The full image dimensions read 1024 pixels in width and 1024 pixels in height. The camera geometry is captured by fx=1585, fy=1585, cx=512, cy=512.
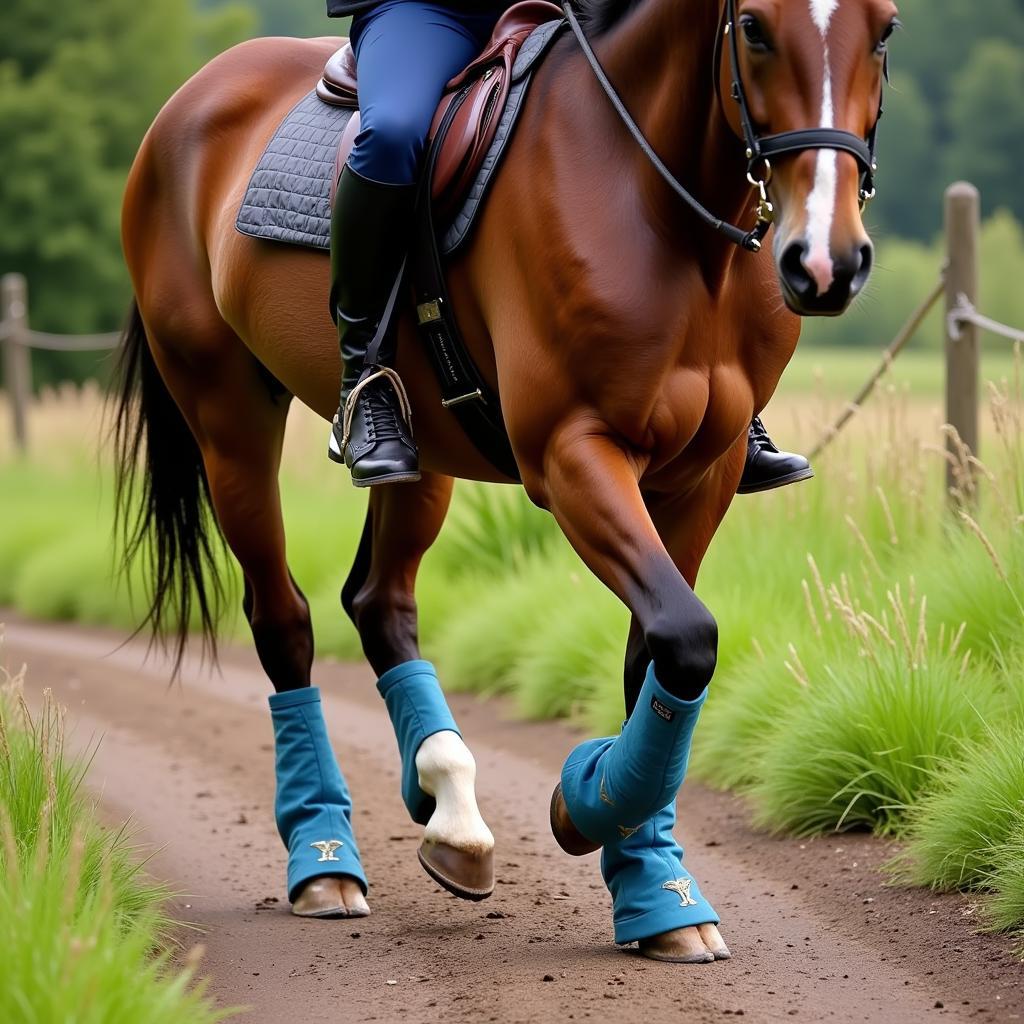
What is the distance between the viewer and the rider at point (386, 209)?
3.87m

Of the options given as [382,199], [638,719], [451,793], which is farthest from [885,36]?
[451,793]

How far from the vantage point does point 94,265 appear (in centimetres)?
3191

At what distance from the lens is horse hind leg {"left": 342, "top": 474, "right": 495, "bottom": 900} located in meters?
4.09

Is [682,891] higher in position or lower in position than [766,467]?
lower

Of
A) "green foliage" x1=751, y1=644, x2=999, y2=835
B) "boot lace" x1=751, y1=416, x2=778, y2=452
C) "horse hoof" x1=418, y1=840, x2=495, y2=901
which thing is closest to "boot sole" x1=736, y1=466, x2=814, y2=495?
"boot lace" x1=751, y1=416, x2=778, y2=452

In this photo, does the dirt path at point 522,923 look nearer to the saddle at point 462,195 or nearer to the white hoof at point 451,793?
the white hoof at point 451,793

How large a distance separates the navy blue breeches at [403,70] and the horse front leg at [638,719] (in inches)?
34.4

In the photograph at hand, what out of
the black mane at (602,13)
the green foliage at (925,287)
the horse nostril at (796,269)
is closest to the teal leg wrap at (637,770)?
the horse nostril at (796,269)

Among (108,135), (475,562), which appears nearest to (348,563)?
(475,562)

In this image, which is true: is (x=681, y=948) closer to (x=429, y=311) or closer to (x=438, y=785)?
(x=438, y=785)

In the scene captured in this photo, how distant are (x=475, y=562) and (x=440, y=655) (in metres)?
0.89

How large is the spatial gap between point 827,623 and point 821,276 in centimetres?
301

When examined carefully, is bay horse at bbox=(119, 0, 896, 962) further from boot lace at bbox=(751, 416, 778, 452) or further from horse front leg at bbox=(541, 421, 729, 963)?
boot lace at bbox=(751, 416, 778, 452)

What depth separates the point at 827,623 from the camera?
5.69 metres
